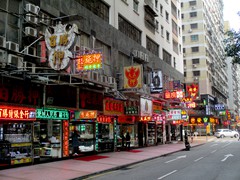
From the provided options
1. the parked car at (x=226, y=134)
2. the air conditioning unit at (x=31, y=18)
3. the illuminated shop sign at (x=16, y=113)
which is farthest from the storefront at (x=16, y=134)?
the parked car at (x=226, y=134)

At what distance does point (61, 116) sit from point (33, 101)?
2.75 metres

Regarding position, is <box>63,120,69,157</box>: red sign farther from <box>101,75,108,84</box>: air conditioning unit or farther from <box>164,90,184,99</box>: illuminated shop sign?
<box>164,90,184,99</box>: illuminated shop sign

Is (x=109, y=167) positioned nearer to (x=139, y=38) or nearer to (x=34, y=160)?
(x=34, y=160)

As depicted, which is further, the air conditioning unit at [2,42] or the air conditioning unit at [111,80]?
the air conditioning unit at [111,80]

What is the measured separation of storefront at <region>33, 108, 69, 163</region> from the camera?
17.3m

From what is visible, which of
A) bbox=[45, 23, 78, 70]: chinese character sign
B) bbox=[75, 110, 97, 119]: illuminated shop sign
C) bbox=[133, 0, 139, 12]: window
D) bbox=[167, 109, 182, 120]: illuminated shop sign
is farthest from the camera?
bbox=[167, 109, 182, 120]: illuminated shop sign

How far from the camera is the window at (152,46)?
3571cm

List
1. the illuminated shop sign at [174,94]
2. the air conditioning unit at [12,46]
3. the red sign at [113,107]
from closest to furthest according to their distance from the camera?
the air conditioning unit at [12,46] < the red sign at [113,107] < the illuminated shop sign at [174,94]

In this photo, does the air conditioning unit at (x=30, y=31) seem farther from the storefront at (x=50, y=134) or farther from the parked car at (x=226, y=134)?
the parked car at (x=226, y=134)

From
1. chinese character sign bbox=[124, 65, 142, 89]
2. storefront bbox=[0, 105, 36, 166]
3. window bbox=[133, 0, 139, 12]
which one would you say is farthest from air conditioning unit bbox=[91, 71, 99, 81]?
window bbox=[133, 0, 139, 12]

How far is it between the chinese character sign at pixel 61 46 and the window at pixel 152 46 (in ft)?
70.8

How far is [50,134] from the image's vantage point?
61.7 ft

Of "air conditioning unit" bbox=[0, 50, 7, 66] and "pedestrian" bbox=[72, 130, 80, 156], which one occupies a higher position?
"air conditioning unit" bbox=[0, 50, 7, 66]

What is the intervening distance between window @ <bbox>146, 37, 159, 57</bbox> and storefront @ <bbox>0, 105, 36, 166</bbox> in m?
21.5
